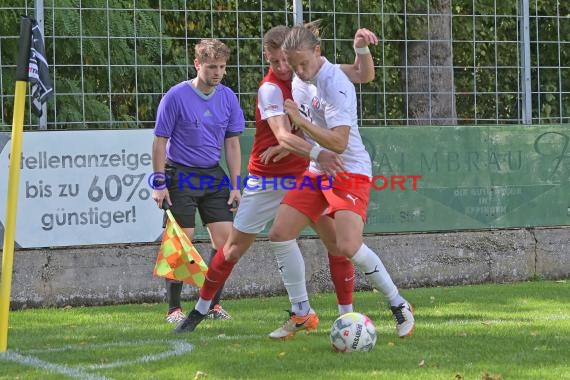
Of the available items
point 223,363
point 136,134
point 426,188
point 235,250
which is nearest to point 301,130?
point 235,250

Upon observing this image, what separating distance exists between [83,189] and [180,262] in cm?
229

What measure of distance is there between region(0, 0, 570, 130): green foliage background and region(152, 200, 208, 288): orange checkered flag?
2.57 meters

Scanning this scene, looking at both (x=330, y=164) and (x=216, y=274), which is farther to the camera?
(x=216, y=274)

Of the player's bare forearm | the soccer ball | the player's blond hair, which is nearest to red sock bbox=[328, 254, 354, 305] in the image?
the soccer ball

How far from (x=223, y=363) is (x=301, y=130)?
162 centimetres

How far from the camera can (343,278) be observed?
779 centimetres

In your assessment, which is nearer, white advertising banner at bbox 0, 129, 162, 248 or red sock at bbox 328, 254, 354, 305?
red sock at bbox 328, 254, 354, 305

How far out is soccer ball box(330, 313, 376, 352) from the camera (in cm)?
687

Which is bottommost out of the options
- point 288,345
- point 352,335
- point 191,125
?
point 288,345

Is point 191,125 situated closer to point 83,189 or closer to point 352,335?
point 83,189

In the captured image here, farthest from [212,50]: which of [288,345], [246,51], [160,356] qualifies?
[246,51]

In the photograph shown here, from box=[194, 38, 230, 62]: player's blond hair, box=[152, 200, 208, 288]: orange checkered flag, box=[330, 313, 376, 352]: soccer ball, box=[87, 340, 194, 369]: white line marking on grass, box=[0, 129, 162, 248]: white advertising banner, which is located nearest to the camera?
box=[87, 340, 194, 369]: white line marking on grass

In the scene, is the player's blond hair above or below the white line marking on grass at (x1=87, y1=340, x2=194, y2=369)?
above

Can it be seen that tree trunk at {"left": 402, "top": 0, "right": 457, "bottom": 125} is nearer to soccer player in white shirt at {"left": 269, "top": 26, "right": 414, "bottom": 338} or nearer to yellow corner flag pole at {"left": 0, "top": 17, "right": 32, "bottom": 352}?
soccer player in white shirt at {"left": 269, "top": 26, "right": 414, "bottom": 338}
